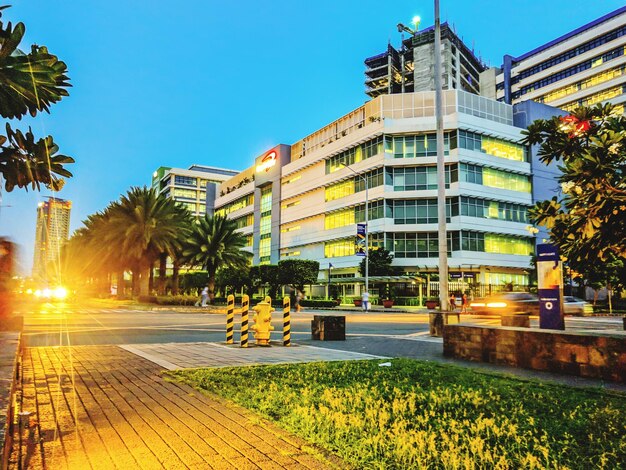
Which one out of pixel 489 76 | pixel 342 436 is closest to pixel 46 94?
pixel 342 436

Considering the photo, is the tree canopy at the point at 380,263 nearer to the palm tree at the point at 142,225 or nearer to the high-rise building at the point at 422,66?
the palm tree at the point at 142,225

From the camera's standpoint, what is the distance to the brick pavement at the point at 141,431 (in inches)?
141

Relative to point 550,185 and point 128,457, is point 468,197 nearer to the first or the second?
point 550,185

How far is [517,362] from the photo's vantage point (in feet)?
28.5

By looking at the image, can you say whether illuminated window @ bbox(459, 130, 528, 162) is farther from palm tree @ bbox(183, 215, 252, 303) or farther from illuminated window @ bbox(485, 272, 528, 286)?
palm tree @ bbox(183, 215, 252, 303)

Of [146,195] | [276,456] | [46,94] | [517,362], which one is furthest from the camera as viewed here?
[146,195]

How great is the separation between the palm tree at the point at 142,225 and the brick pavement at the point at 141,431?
33.2 metres

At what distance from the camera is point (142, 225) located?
38.9m

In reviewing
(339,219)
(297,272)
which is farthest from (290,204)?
(297,272)

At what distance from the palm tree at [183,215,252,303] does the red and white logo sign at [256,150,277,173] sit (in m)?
32.8

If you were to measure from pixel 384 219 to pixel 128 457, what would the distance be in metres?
51.1

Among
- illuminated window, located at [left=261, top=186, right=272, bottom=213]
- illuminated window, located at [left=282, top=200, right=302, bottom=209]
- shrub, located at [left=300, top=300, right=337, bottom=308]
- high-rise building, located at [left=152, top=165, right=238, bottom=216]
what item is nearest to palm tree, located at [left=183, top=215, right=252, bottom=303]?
shrub, located at [left=300, top=300, right=337, bottom=308]

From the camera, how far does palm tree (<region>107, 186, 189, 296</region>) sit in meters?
38.8

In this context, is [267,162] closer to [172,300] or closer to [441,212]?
[172,300]
